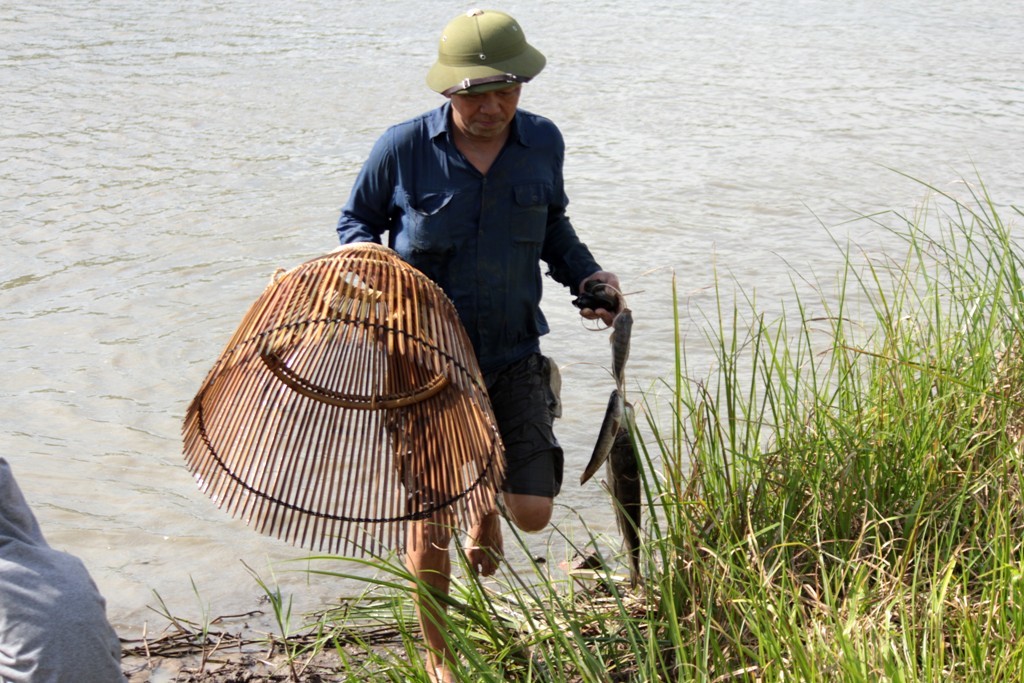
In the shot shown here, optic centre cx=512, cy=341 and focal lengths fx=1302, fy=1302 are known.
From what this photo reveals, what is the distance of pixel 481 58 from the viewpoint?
3418 millimetres

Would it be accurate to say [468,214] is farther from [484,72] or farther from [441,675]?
[441,675]

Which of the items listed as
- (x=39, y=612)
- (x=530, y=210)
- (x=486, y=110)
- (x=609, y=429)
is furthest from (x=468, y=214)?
(x=39, y=612)

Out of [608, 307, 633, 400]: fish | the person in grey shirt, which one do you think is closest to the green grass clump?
[608, 307, 633, 400]: fish

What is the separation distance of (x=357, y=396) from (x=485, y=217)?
759 millimetres

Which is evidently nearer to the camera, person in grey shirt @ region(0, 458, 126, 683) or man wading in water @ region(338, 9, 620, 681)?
person in grey shirt @ region(0, 458, 126, 683)

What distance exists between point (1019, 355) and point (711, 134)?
695cm

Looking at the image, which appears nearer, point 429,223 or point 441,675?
point 441,675

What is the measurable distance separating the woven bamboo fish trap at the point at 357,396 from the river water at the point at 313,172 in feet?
1.60

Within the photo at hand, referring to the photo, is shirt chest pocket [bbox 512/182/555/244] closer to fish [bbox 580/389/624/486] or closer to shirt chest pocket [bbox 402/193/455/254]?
shirt chest pocket [bbox 402/193/455/254]

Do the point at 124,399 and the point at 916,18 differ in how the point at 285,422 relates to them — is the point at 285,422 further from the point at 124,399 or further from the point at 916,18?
the point at 916,18

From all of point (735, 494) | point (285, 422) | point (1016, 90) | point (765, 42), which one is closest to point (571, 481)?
point (285, 422)

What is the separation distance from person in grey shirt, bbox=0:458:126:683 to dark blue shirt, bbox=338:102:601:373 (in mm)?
1224

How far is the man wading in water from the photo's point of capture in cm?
345

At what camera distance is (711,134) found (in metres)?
10.7
